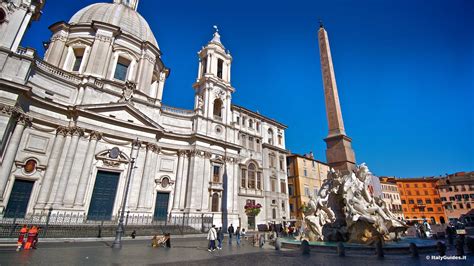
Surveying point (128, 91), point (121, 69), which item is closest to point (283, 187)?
point (128, 91)

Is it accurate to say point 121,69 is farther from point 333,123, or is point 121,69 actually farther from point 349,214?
point 349,214

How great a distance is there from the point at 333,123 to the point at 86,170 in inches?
768

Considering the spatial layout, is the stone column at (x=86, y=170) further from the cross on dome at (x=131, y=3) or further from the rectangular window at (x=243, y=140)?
the cross on dome at (x=131, y=3)

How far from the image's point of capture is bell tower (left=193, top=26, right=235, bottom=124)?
28.2 metres

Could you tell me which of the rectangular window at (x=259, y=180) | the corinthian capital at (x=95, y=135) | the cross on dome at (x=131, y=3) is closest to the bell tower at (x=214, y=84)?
the rectangular window at (x=259, y=180)

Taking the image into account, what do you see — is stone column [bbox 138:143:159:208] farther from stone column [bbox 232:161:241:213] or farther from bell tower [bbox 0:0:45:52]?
bell tower [bbox 0:0:45:52]

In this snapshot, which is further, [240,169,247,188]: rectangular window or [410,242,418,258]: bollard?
[240,169,247,188]: rectangular window

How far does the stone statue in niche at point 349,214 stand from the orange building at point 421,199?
54215 mm

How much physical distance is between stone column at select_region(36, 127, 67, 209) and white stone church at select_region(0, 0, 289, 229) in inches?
2.8

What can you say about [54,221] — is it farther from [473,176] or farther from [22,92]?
[473,176]

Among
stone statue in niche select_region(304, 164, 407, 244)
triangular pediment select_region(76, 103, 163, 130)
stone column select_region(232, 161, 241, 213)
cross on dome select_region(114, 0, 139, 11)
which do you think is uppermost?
cross on dome select_region(114, 0, 139, 11)

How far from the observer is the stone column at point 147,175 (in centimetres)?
2089

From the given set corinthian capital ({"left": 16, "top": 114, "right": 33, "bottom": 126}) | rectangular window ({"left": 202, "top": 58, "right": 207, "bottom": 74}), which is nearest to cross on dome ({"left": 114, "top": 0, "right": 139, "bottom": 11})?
rectangular window ({"left": 202, "top": 58, "right": 207, "bottom": 74})

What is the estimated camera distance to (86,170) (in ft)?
62.1
